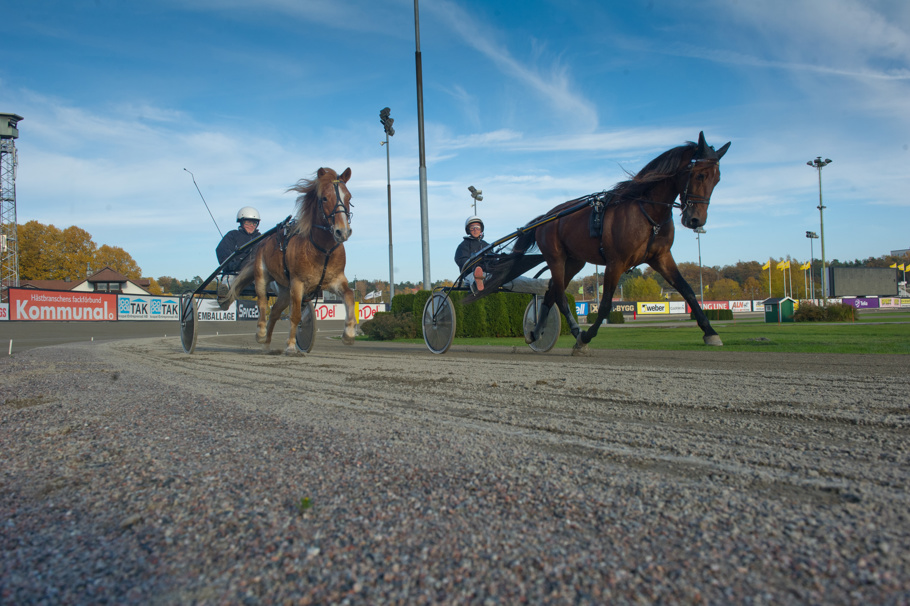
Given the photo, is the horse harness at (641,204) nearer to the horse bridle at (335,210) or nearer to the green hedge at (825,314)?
the horse bridle at (335,210)

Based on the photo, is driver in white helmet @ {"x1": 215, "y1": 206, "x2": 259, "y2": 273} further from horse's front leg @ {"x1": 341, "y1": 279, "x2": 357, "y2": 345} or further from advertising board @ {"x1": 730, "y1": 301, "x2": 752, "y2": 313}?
advertising board @ {"x1": 730, "y1": 301, "x2": 752, "y2": 313}

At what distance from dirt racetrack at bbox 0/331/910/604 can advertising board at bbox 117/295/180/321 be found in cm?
3040

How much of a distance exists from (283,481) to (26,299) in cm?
3208

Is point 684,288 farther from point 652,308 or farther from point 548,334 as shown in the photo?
point 652,308

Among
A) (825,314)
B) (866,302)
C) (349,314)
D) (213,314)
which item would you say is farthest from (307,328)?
(866,302)

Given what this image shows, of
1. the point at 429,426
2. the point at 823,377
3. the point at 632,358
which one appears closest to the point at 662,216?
the point at 632,358

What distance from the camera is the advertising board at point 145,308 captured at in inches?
1196

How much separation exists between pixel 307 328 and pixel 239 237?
99.6 inches

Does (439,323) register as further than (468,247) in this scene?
No

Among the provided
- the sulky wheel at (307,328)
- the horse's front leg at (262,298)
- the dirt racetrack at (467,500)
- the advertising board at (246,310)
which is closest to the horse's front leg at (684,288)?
the dirt racetrack at (467,500)

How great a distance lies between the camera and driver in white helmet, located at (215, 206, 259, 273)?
10.4m

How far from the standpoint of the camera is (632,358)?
7039 mm

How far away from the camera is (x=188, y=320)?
1052 centimetres

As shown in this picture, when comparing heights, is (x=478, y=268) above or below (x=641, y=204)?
below
